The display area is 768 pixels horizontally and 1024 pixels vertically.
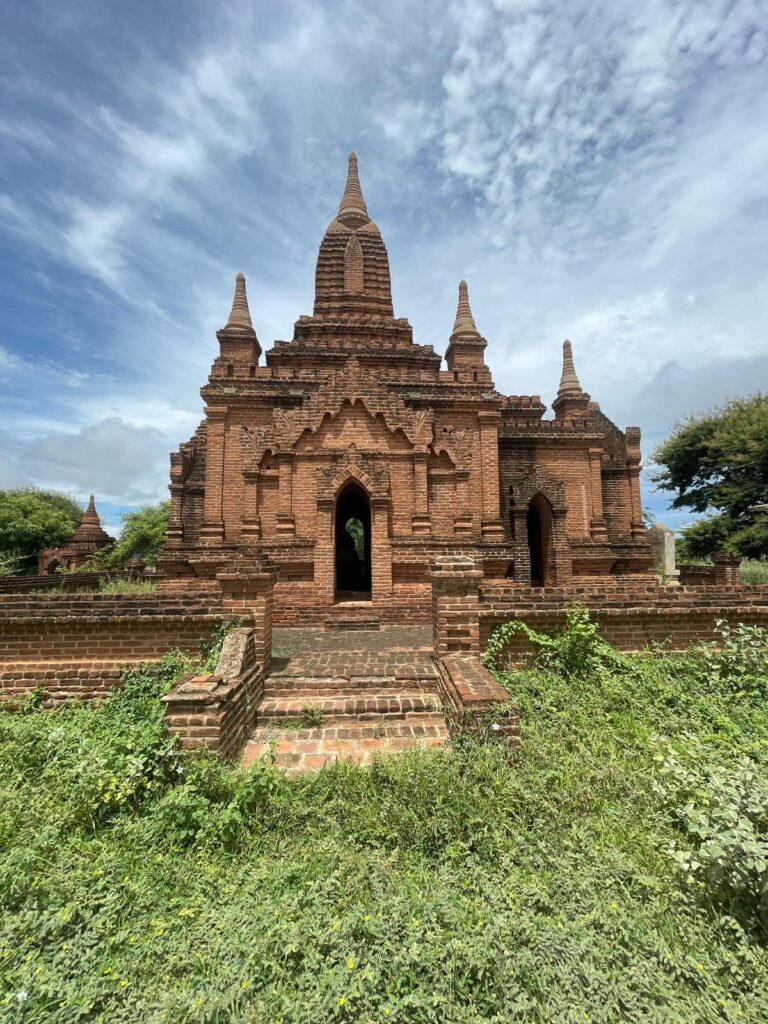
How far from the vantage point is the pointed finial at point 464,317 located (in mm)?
14273

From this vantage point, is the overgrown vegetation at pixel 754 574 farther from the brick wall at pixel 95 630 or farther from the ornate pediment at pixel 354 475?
the brick wall at pixel 95 630

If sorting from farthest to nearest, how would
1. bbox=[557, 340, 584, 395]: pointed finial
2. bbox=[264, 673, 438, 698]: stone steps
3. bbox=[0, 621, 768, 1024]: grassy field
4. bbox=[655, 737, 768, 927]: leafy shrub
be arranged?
bbox=[557, 340, 584, 395]: pointed finial, bbox=[264, 673, 438, 698]: stone steps, bbox=[655, 737, 768, 927]: leafy shrub, bbox=[0, 621, 768, 1024]: grassy field

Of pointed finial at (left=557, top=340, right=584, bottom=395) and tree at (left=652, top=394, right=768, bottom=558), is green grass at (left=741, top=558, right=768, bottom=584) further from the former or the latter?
pointed finial at (left=557, top=340, right=584, bottom=395)

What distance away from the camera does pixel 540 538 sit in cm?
1402

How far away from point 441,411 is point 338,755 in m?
9.37

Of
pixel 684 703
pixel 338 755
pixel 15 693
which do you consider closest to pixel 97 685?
pixel 15 693

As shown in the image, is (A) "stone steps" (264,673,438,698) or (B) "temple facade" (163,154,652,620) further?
(B) "temple facade" (163,154,652,620)

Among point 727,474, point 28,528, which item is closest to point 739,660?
point 727,474

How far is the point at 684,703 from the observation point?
5.33 meters

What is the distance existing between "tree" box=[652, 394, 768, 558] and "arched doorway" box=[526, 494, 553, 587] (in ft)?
42.1

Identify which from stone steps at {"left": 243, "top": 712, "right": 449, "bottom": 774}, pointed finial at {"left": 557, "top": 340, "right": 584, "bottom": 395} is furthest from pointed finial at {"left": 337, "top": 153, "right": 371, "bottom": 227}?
stone steps at {"left": 243, "top": 712, "right": 449, "bottom": 774}

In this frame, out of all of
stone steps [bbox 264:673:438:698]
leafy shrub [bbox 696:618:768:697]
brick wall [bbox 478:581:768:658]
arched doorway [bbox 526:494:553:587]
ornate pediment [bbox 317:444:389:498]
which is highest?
ornate pediment [bbox 317:444:389:498]

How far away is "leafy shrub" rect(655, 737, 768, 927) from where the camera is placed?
8.65 feet

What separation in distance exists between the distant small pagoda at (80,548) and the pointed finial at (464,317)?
2237cm
